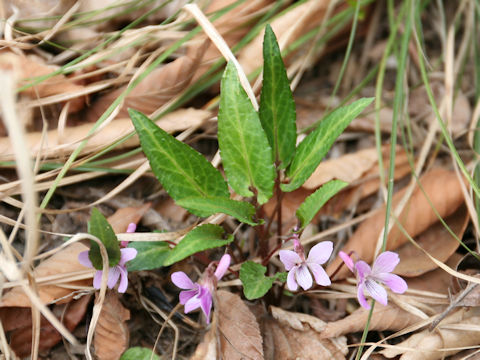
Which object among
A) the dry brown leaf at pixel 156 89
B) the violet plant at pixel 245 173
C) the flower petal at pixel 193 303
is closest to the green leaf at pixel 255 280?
the violet plant at pixel 245 173

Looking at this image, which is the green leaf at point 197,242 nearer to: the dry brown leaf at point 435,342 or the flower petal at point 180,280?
the flower petal at point 180,280

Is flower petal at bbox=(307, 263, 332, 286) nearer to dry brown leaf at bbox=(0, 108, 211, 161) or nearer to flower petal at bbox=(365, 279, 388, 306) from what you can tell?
flower petal at bbox=(365, 279, 388, 306)

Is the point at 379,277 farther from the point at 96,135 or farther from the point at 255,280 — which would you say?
the point at 96,135

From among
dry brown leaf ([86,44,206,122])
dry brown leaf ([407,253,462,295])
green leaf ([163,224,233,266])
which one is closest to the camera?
green leaf ([163,224,233,266])

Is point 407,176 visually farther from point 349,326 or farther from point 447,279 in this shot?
point 349,326

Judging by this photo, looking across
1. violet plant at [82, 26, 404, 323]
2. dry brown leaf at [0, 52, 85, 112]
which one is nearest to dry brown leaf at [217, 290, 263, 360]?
violet plant at [82, 26, 404, 323]

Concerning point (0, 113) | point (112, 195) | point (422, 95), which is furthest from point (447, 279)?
point (0, 113)

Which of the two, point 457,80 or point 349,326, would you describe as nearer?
point 349,326

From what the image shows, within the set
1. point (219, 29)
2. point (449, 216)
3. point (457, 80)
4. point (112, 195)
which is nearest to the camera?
point (112, 195)
